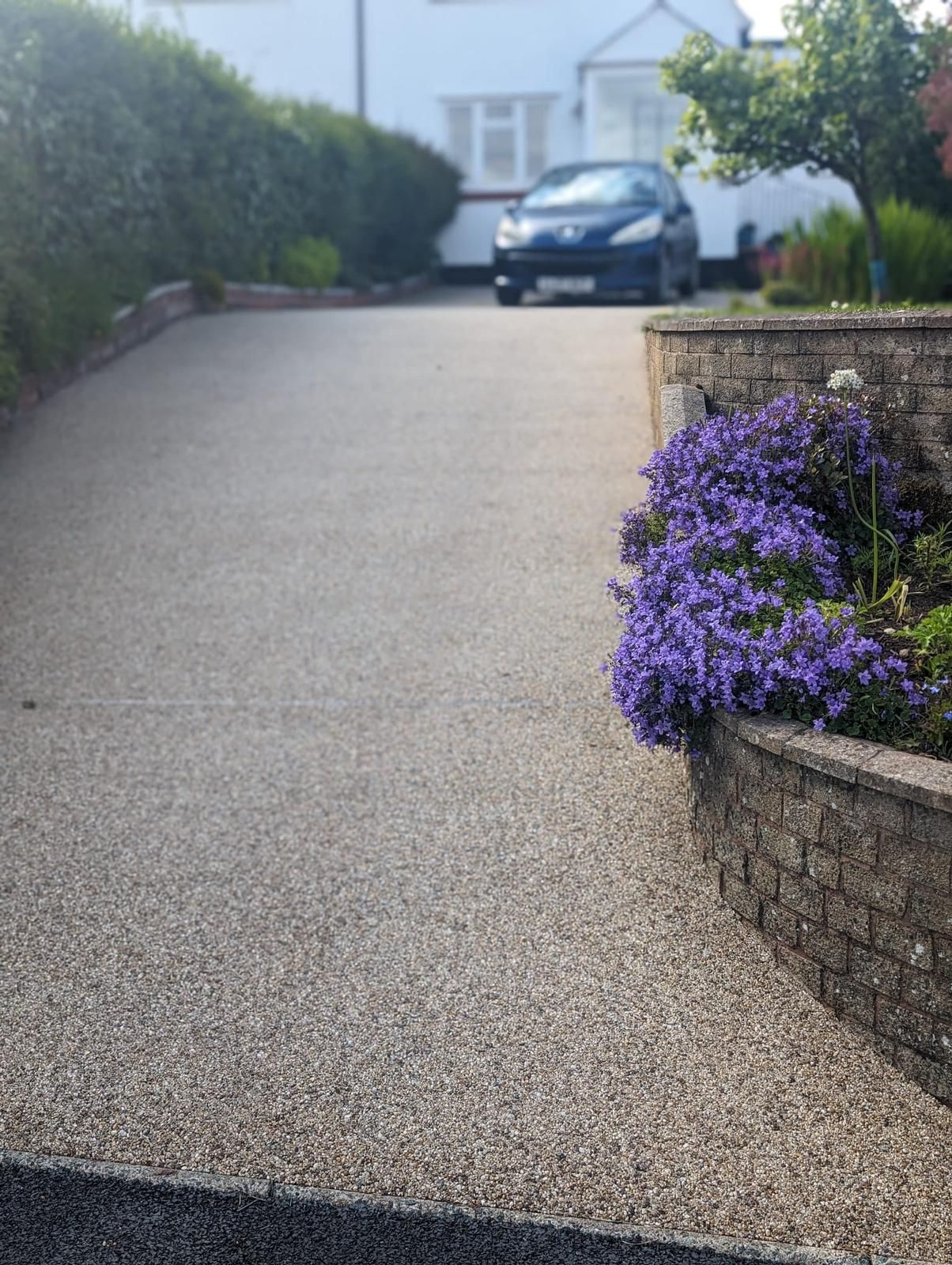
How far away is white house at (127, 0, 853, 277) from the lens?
Result: 999 inches

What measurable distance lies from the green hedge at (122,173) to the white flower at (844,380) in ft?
18.5

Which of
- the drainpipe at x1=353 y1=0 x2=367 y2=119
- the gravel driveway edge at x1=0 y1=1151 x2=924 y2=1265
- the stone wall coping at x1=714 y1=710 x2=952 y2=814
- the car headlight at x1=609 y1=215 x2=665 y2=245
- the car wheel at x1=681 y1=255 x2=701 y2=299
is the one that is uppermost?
the drainpipe at x1=353 y1=0 x2=367 y2=119

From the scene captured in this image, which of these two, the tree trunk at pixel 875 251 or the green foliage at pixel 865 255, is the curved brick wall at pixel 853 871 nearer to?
the tree trunk at pixel 875 251

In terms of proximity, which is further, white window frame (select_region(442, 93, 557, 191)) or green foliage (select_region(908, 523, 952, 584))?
white window frame (select_region(442, 93, 557, 191))

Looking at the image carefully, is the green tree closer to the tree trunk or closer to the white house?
the tree trunk

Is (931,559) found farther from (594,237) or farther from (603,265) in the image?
(594,237)

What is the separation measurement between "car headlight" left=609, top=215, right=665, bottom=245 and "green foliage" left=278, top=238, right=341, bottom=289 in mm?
3858

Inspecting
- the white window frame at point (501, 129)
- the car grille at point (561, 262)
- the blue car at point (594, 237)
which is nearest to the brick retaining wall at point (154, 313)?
the blue car at point (594, 237)

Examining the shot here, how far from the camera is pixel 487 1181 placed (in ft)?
11.3

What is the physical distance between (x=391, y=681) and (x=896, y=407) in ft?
7.70

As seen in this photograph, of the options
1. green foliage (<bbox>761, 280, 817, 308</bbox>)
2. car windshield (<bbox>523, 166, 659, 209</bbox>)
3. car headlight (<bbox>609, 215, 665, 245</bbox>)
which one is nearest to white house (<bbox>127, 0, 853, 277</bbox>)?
car windshield (<bbox>523, 166, 659, 209</bbox>)

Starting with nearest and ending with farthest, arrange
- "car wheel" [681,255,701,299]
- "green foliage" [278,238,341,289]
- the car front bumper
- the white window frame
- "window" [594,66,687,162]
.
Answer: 1. the car front bumper
2. "green foliage" [278,238,341,289]
3. "car wheel" [681,255,701,299]
4. "window" [594,66,687,162]
5. the white window frame

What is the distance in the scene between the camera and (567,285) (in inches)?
629

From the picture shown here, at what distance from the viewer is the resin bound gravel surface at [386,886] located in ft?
11.7
